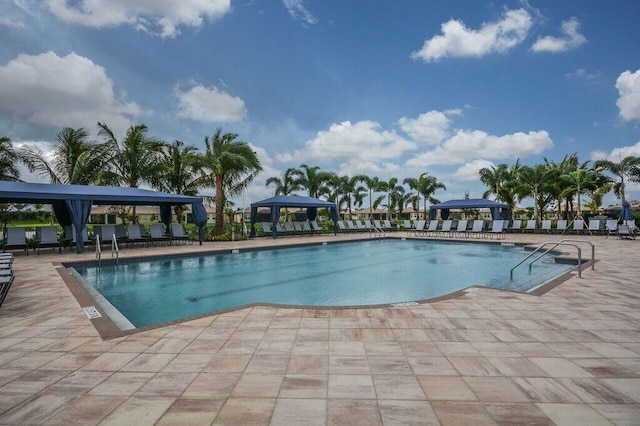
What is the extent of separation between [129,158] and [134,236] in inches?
231

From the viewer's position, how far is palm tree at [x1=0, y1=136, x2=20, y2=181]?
15187mm

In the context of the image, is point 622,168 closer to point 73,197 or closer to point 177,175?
point 177,175

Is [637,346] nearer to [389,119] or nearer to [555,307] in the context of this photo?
[555,307]

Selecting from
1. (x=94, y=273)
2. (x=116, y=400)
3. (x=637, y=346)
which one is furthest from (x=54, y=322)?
(x=637, y=346)

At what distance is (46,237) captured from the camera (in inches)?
454

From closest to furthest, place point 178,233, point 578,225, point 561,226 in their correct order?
1. point 178,233
2. point 578,225
3. point 561,226

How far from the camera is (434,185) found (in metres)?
33.0

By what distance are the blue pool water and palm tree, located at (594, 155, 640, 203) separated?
1699 centimetres

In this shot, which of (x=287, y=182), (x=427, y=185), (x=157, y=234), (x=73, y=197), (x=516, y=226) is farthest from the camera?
(x=427, y=185)

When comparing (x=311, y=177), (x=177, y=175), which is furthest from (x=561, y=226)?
(x=177, y=175)

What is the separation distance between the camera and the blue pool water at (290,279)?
20.1ft

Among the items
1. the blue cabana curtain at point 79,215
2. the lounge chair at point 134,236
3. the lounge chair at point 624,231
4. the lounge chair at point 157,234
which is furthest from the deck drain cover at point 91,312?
the lounge chair at point 624,231

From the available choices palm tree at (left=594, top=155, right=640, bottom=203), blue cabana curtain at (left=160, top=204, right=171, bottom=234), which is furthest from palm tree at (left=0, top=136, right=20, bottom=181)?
palm tree at (left=594, top=155, right=640, bottom=203)

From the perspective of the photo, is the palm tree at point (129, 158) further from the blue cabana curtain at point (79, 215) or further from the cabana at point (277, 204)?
the blue cabana curtain at point (79, 215)
